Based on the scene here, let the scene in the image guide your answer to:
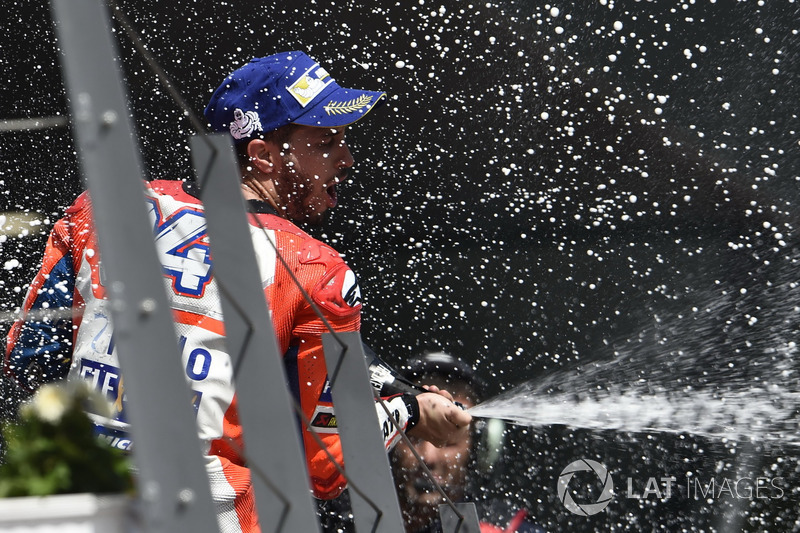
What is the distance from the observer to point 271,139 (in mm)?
1877

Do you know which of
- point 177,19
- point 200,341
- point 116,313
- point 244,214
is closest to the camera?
point 116,313

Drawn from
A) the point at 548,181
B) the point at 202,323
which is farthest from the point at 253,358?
the point at 548,181

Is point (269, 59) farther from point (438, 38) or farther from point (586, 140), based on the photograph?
point (586, 140)

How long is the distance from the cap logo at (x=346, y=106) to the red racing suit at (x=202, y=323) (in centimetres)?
28

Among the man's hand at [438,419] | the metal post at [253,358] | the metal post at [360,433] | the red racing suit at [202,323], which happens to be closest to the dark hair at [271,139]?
the red racing suit at [202,323]

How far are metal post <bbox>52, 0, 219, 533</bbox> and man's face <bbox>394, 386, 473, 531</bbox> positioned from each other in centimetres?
186

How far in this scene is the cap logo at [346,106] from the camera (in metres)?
1.90

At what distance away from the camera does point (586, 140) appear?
10.3 ft

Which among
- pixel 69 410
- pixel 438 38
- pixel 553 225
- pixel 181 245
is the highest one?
pixel 438 38

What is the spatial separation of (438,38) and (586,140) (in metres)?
0.60

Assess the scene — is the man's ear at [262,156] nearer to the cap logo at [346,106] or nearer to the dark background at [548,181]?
the cap logo at [346,106]

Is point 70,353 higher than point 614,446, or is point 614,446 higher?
point 70,353

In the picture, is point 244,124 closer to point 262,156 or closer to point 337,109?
point 262,156

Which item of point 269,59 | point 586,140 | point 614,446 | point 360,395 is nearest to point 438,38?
point 586,140
